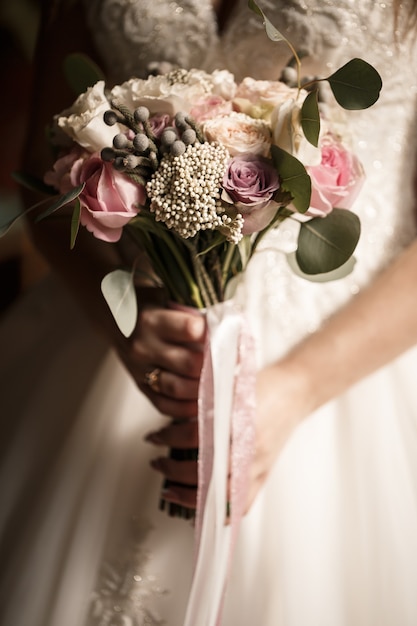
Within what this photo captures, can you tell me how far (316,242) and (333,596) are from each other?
0.42 metres

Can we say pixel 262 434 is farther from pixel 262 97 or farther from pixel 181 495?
pixel 262 97

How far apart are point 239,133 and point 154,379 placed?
35 centimetres

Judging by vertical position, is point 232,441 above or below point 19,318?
above

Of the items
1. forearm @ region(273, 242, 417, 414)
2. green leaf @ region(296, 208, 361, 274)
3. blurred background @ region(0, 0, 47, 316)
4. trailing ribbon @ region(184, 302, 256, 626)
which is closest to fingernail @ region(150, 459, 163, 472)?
trailing ribbon @ region(184, 302, 256, 626)

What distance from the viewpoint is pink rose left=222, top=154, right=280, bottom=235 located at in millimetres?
541

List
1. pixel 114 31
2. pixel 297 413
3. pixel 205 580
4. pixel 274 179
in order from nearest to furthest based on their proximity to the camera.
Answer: pixel 274 179
pixel 205 580
pixel 297 413
pixel 114 31

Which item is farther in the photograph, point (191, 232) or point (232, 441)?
point (232, 441)

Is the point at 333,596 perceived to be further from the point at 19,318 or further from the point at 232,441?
the point at 19,318

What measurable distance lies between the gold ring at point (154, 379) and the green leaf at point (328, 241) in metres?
0.25

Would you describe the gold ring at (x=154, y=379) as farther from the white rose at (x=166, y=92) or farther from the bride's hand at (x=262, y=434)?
the white rose at (x=166, y=92)

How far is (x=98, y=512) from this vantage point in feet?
2.73

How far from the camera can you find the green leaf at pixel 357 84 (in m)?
0.55

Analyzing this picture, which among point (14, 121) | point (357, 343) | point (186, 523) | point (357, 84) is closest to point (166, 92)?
point (357, 84)

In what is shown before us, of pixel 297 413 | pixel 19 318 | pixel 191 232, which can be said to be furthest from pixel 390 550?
pixel 19 318
